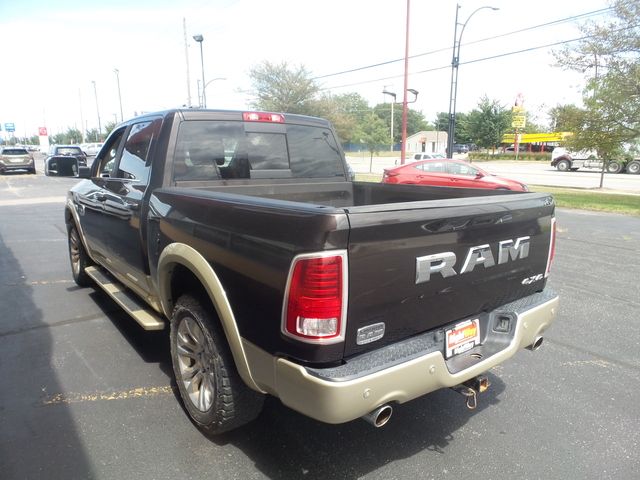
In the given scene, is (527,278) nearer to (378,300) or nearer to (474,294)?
(474,294)

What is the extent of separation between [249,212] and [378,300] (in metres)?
0.72

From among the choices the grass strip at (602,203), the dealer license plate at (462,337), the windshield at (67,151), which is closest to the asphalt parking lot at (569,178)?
the grass strip at (602,203)

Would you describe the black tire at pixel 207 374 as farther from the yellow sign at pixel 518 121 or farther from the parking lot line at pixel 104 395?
the yellow sign at pixel 518 121

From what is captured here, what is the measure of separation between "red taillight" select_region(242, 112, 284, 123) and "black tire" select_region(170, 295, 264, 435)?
1.65 m

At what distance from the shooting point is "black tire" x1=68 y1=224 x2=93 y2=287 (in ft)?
17.8

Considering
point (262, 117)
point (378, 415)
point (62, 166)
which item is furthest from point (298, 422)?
point (62, 166)

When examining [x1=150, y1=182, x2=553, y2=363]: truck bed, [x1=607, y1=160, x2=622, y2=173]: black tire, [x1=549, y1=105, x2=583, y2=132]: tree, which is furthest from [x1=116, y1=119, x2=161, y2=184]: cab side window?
[x1=607, y1=160, x2=622, y2=173]: black tire

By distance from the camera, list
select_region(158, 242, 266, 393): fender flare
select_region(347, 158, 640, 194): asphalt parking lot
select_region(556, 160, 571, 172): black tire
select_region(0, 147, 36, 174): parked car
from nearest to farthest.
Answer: select_region(158, 242, 266, 393): fender flare
select_region(347, 158, 640, 194): asphalt parking lot
select_region(0, 147, 36, 174): parked car
select_region(556, 160, 571, 172): black tire

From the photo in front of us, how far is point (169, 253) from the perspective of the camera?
2.88m

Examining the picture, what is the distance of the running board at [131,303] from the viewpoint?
11.2 ft

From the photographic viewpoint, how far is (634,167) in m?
33.3

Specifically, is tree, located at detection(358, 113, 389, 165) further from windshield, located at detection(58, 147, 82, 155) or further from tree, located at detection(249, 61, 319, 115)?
windshield, located at detection(58, 147, 82, 155)

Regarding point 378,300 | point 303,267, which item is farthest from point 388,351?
point 303,267

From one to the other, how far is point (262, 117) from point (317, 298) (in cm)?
238
